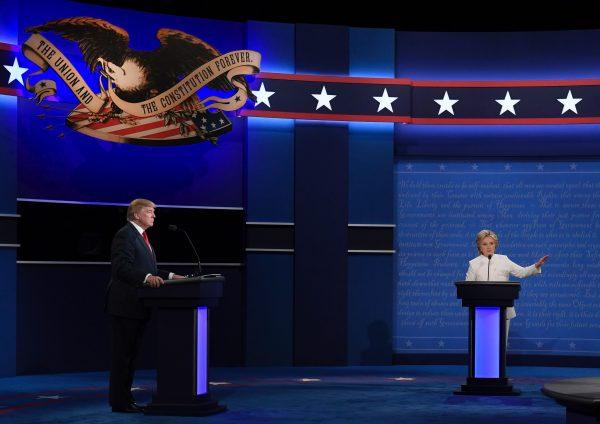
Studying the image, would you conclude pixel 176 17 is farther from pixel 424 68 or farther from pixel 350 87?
pixel 424 68

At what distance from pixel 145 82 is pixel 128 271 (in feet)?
13.5

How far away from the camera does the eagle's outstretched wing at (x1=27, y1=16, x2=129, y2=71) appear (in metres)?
10.0

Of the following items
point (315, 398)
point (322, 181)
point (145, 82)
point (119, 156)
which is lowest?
point (315, 398)

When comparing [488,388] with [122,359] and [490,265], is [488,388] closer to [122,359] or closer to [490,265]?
[490,265]

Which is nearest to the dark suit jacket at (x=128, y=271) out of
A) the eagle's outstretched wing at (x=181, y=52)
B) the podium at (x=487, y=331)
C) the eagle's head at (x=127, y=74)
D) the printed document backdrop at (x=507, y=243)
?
the podium at (x=487, y=331)

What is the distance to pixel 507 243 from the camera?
36.5 feet

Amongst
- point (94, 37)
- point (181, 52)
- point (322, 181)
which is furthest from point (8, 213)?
point (322, 181)

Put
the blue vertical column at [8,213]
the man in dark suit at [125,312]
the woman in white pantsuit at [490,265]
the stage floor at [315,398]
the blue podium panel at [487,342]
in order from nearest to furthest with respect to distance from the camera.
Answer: the stage floor at [315,398] → the man in dark suit at [125,312] → the blue podium panel at [487,342] → the woman in white pantsuit at [490,265] → the blue vertical column at [8,213]

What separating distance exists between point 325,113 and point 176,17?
2.04 meters

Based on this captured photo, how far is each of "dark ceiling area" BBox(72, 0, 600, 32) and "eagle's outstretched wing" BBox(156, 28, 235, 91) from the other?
1.02 m

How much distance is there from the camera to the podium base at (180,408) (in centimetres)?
678

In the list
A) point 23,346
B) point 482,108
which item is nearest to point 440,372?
point 482,108

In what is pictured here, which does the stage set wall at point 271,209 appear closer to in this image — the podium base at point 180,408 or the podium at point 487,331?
the podium at point 487,331

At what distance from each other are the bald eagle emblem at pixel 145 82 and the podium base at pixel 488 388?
4.23 m
